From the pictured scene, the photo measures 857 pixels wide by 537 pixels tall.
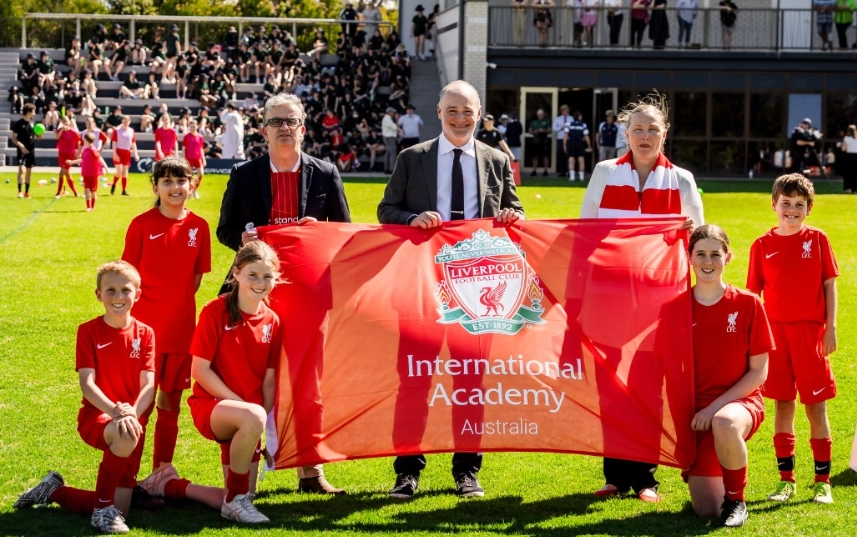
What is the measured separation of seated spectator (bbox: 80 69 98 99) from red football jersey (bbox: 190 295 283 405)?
35.5 metres

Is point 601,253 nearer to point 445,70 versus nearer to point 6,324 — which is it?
point 6,324

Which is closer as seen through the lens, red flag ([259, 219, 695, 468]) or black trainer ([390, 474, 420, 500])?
red flag ([259, 219, 695, 468])

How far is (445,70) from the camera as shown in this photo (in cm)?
4003

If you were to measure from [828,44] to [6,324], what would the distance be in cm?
3167

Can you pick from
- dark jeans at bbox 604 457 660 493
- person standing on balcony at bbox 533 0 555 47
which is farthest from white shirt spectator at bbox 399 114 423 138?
dark jeans at bbox 604 457 660 493

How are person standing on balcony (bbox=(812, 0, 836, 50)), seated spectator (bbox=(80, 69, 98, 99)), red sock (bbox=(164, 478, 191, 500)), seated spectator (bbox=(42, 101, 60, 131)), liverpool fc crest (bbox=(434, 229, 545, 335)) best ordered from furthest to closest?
seated spectator (bbox=(80, 69, 98, 99)) < seated spectator (bbox=(42, 101, 60, 131)) < person standing on balcony (bbox=(812, 0, 836, 50)) < liverpool fc crest (bbox=(434, 229, 545, 335)) < red sock (bbox=(164, 478, 191, 500))

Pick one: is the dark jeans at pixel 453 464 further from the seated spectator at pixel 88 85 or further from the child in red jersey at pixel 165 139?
the seated spectator at pixel 88 85

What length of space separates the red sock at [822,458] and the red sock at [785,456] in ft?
0.47

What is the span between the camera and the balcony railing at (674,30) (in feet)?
123

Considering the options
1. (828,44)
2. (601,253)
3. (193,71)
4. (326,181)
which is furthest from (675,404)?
(193,71)

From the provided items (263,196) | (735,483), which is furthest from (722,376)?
(263,196)

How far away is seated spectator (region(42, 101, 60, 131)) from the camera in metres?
38.2

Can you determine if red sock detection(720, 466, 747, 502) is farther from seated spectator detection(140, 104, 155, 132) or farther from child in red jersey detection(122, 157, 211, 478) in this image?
seated spectator detection(140, 104, 155, 132)

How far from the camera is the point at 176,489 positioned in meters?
6.12
